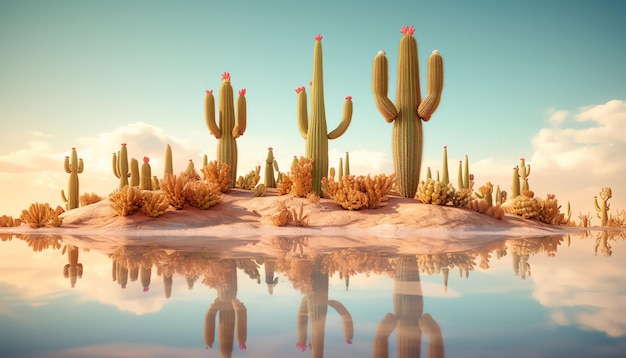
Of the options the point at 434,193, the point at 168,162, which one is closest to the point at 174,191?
the point at 168,162

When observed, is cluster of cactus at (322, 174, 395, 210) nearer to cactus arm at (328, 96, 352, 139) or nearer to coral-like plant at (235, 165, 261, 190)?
cactus arm at (328, 96, 352, 139)

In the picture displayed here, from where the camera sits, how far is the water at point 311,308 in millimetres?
2572

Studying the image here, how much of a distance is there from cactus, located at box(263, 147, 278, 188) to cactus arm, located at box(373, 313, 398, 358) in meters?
15.9

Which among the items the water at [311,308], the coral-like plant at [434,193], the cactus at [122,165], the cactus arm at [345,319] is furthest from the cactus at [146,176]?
the cactus arm at [345,319]

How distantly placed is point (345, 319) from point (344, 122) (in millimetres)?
13313

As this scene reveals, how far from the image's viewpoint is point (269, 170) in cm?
1891

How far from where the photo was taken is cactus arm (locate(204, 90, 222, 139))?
17.0 metres

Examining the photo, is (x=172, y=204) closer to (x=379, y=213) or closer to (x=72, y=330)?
(x=379, y=213)

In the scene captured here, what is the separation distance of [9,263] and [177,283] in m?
3.77

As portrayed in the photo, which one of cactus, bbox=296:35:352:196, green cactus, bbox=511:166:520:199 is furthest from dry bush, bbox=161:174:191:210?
green cactus, bbox=511:166:520:199

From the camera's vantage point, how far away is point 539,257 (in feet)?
22.4

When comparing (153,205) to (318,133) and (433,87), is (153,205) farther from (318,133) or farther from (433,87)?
(433,87)

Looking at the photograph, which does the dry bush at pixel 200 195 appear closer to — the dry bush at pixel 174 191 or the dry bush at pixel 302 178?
the dry bush at pixel 174 191

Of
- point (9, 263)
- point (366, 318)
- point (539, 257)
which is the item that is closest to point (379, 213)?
point (539, 257)
